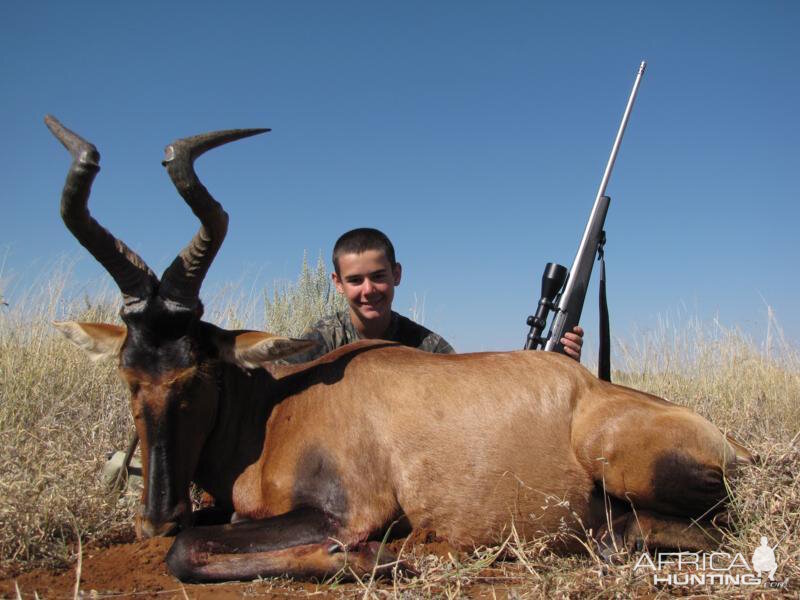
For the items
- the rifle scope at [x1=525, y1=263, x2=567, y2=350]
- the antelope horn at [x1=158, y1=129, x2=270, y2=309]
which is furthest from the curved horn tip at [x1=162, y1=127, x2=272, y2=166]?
the rifle scope at [x1=525, y1=263, x2=567, y2=350]

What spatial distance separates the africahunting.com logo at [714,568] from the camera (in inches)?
132

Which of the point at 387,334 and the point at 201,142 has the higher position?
the point at 201,142

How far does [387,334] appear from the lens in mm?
6875

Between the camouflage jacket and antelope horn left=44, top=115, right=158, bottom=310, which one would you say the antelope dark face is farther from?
the camouflage jacket

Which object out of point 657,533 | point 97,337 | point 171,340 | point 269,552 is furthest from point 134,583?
point 657,533

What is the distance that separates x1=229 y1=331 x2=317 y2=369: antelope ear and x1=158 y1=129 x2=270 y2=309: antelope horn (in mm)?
Answer: 379

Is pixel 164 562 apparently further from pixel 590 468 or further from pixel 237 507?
pixel 590 468

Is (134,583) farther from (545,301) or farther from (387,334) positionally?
(545,301)

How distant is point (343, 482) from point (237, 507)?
0.73 metres

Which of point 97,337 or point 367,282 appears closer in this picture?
point 97,337

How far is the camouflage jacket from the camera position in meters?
6.80

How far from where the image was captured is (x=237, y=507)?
4055 millimetres

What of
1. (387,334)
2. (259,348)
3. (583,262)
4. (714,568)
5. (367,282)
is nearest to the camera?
(714,568)

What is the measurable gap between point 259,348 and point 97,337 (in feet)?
3.36
